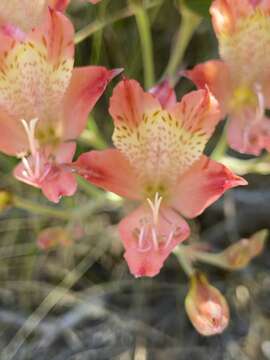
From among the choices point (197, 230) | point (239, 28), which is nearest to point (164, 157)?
point (239, 28)

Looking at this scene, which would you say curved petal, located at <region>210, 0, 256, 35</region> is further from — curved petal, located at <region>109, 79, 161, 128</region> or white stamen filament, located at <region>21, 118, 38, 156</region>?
white stamen filament, located at <region>21, 118, 38, 156</region>

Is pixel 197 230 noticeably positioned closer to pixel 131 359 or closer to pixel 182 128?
pixel 131 359

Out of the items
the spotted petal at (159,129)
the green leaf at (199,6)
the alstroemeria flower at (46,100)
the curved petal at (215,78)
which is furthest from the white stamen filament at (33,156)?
the green leaf at (199,6)

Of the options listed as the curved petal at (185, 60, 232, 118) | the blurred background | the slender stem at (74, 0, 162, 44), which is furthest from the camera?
the blurred background

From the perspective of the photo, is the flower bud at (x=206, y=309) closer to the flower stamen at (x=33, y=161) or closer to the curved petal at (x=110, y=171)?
the curved petal at (x=110, y=171)

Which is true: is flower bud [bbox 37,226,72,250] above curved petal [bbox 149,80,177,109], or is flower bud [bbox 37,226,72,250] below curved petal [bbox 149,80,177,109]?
below

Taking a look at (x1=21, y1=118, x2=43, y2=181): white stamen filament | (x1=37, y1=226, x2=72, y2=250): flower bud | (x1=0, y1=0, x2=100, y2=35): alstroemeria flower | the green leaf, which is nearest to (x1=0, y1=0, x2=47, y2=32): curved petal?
(x1=0, y1=0, x2=100, y2=35): alstroemeria flower

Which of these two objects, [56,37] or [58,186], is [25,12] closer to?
[56,37]
